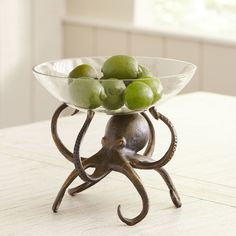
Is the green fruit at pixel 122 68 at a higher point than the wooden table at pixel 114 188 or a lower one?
higher

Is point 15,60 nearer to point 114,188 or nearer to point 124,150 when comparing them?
point 114,188

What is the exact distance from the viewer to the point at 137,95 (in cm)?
125

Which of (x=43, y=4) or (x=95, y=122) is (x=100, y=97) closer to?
(x=95, y=122)

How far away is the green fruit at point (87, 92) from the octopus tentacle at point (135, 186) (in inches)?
5.3

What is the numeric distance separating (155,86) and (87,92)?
0.12 metres

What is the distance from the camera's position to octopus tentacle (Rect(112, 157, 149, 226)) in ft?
4.22

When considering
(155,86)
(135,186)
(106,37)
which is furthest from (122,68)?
(106,37)

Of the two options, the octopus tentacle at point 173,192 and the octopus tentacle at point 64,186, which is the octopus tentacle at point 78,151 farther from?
the octopus tentacle at point 173,192

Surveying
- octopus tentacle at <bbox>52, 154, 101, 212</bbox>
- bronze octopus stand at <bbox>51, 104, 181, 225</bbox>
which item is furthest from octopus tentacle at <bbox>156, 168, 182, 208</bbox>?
octopus tentacle at <bbox>52, 154, 101, 212</bbox>

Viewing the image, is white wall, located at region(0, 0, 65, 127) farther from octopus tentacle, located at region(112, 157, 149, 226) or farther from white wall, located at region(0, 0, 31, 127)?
octopus tentacle, located at region(112, 157, 149, 226)

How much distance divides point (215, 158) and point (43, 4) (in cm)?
244

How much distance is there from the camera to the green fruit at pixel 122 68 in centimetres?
132

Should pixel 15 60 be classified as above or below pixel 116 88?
below

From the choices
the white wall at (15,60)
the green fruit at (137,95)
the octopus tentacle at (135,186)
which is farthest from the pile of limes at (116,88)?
the white wall at (15,60)
